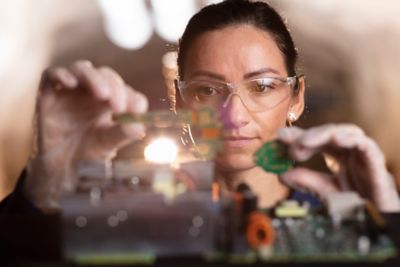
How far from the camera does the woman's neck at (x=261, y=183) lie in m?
0.92

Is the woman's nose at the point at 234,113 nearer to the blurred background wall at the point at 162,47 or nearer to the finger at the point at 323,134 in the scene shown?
the finger at the point at 323,134

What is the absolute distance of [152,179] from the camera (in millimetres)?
807

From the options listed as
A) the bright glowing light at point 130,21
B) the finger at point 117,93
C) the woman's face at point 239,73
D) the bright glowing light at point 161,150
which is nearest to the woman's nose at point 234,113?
the woman's face at point 239,73

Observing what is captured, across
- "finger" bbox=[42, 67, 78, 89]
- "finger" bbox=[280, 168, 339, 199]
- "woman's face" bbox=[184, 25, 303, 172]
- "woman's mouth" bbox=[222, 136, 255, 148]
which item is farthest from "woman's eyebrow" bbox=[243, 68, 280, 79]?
"finger" bbox=[42, 67, 78, 89]

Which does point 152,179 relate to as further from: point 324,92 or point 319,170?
point 324,92

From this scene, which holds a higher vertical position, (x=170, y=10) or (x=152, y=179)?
(x=170, y=10)

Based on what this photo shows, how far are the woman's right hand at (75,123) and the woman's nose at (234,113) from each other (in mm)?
174

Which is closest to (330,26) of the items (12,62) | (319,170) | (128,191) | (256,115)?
(256,115)

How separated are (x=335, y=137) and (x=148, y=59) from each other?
752mm

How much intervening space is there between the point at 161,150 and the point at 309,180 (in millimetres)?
266

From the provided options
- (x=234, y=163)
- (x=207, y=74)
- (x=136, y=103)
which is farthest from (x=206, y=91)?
(x=136, y=103)

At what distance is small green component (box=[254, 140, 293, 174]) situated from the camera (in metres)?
0.91

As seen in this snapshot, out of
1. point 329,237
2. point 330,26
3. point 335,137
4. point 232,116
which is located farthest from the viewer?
point 330,26

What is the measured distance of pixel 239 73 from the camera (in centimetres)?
110
